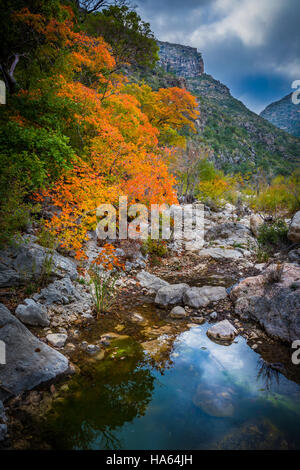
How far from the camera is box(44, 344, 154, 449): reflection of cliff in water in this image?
2.29 meters

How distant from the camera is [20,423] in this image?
7.51 feet

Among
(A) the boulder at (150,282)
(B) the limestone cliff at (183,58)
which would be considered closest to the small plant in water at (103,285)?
(A) the boulder at (150,282)

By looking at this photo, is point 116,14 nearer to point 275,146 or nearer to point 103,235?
point 103,235

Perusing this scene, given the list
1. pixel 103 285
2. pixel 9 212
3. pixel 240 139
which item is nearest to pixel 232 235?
pixel 103 285

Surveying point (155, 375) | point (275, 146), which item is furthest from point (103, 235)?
point (275, 146)

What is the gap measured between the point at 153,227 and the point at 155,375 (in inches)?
277

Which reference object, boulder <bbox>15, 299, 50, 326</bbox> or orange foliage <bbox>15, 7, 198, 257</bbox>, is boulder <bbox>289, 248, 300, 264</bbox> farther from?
boulder <bbox>15, 299, 50, 326</bbox>

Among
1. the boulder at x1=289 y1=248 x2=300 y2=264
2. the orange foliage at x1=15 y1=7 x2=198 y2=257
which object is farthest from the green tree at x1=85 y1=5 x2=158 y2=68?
the boulder at x1=289 y1=248 x2=300 y2=264

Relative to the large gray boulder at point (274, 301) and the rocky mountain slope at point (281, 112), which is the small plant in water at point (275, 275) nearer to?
the large gray boulder at point (274, 301)

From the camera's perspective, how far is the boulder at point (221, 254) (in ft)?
29.3

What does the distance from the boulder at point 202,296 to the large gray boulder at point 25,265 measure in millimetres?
3056

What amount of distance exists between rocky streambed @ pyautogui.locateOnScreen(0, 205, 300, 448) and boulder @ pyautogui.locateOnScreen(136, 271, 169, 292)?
0.14 feet

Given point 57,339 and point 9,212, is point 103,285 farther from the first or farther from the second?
point 9,212

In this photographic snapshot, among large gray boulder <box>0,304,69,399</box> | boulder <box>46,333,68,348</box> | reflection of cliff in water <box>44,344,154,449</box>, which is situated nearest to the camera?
reflection of cliff in water <box>44,344,154,449</box>
